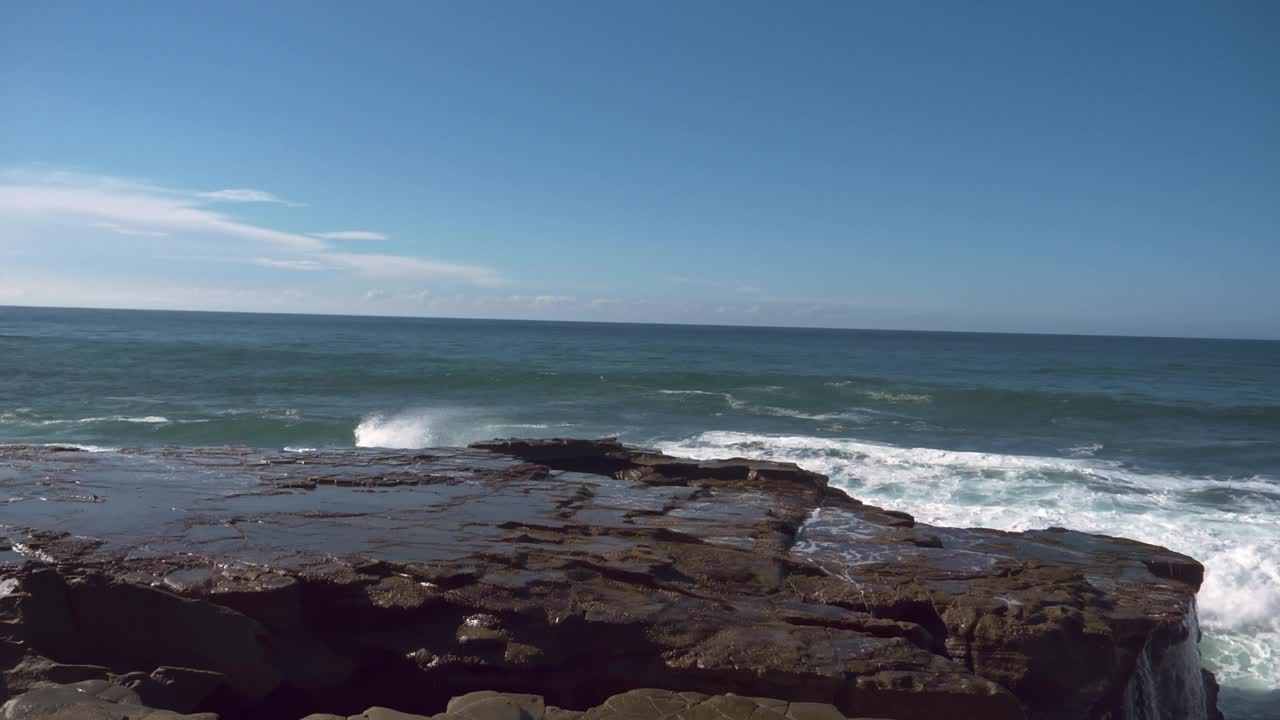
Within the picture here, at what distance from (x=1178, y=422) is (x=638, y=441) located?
18505mm

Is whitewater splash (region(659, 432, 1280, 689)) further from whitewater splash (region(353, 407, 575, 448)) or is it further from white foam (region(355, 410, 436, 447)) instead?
white foam (region(355, 410, 436, 447))

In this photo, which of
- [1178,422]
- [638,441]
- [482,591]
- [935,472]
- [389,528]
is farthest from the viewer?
[1178,422]

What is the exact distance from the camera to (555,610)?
5223 millimetres

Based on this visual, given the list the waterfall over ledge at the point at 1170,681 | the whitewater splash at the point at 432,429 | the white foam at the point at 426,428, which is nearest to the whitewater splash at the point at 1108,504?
the waterfall over ledge at the point at 1170,681

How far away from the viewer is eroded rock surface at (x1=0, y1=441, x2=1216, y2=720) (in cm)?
486

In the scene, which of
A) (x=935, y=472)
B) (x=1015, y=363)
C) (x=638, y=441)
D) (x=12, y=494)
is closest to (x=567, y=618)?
(x=12, y=494)

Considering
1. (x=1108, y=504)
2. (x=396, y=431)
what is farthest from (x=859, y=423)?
(x=396, y=431)

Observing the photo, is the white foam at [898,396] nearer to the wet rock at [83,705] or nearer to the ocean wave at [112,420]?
the ocean wave at [112,420]

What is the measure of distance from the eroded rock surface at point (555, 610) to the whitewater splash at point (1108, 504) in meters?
3.17

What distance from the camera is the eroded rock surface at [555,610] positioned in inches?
191

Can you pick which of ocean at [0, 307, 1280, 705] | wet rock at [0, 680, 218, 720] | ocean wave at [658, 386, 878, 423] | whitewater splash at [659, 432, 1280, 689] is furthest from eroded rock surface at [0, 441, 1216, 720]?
ocean wave at [658, 386, 878, 423]

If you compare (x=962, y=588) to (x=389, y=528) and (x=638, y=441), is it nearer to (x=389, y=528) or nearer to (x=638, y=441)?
(x=389, y=528)

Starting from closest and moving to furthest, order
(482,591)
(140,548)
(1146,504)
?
(482,591)
(140,548)
(1146,504)

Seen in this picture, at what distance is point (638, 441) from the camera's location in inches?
812
